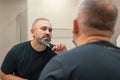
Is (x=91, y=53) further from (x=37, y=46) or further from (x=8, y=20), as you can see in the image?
(x=8, y=20)

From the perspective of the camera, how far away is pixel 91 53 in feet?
2.40

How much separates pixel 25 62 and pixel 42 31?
31 centimetres

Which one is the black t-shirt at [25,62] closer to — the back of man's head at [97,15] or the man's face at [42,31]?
the man's face at [42,31]

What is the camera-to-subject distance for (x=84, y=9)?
773 millimetres

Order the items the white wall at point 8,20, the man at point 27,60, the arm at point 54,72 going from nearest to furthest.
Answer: the arm at point 54,72 → the man at point 27,60 → the white wall at point 8,20

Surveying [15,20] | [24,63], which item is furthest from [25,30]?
[24,63]

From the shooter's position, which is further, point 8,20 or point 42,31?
point 8,20

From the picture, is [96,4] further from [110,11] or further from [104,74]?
[104,74]

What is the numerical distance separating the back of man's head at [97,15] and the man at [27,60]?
99 centimetres

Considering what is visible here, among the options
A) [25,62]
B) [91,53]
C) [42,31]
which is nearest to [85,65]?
[91,53]

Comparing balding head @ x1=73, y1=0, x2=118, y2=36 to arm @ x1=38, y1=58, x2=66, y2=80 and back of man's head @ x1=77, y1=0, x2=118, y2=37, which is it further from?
arm @ x1=38, y1=58, x2=66, y2=80

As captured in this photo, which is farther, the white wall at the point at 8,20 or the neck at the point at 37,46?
the white wall at the point at 8,20

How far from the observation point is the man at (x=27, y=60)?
70.0 inches

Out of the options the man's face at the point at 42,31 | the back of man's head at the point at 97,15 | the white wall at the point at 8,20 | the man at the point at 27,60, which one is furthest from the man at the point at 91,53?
the white wall at the point at 8,20
